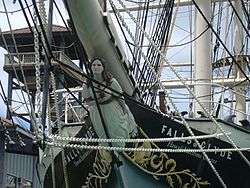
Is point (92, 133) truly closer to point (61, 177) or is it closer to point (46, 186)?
point (61, 177)

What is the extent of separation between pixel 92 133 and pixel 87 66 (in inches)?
44.9

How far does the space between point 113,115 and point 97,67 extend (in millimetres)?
620

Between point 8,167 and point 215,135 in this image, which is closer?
point 215,135

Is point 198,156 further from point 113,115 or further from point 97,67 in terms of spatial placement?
point 97,67

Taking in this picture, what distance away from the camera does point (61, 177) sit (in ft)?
25.0

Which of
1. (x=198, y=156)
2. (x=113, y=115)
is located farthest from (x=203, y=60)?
(x=113, y=115)

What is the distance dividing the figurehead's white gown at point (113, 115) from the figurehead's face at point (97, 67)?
7.1 inches

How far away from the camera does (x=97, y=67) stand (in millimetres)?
6223

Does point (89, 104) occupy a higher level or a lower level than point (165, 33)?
Result: lower

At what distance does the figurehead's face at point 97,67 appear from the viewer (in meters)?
6.21

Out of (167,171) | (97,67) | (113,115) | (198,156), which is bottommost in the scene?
(167,171)

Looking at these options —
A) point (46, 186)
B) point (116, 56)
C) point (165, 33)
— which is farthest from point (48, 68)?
point (165, 33)

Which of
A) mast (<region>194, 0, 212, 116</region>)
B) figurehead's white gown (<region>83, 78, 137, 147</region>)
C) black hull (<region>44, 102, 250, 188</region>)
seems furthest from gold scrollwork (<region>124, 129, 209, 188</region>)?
mast (<region>194, 0, 212, 116</region>)

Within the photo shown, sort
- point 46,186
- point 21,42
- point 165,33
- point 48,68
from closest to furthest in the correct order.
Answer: point 48,68 → point 46,186 → point 165,33 → point 21,42
